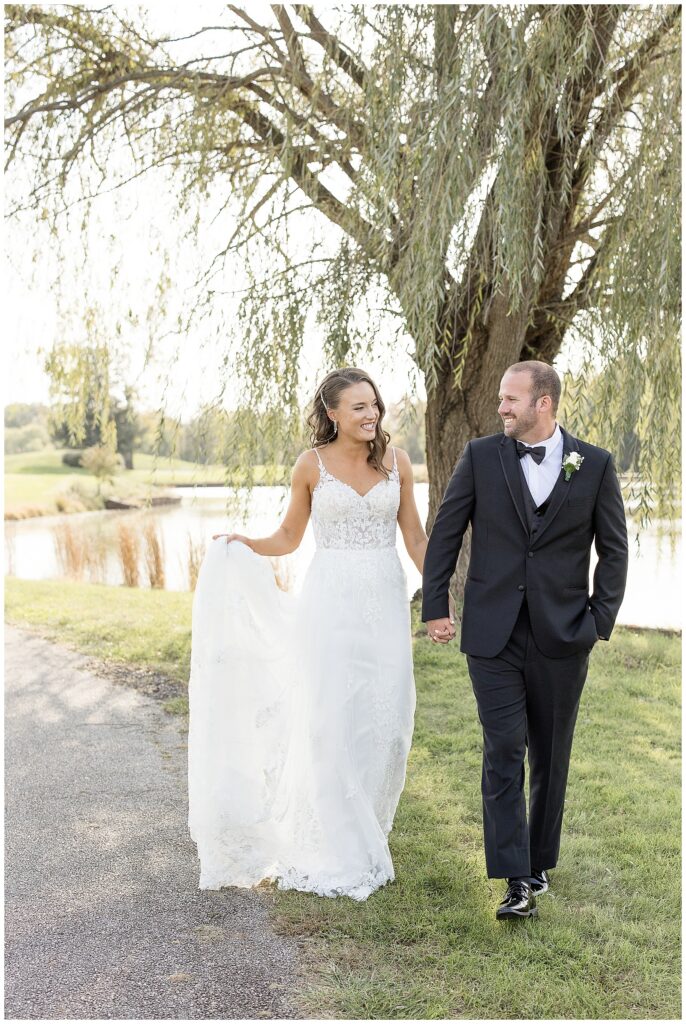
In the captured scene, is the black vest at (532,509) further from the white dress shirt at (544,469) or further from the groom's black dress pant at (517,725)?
the groom's black dress pant at (517,725)

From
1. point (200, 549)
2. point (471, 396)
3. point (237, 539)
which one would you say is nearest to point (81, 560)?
point (200, 549)

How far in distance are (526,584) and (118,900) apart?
192 cm

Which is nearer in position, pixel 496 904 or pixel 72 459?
pixel 496 904

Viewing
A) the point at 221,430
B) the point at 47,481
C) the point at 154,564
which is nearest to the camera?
the point at 221,430

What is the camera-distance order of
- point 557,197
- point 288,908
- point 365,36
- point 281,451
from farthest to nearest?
point 281,451 → point 557,197 → point 365,36 → point 288,908

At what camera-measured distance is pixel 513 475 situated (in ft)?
10.9

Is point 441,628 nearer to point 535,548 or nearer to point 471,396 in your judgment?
point 535,548

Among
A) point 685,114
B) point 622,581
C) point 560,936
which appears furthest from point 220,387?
point 560,936

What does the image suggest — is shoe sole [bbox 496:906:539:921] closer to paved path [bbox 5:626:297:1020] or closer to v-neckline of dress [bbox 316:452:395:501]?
paved path [bbox 5:626:297:1020]

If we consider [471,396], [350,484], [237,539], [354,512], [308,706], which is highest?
[471,396]

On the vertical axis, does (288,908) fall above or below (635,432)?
below

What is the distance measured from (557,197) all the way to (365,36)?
1623 mm

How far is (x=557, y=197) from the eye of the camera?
630cm

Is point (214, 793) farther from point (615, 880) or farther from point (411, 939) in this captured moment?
point (615, 880)
